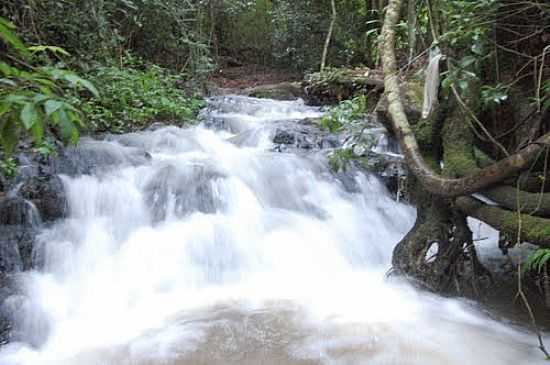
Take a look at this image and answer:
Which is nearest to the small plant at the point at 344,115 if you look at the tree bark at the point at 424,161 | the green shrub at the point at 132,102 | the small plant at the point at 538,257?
the tree bark at the point at 424,161

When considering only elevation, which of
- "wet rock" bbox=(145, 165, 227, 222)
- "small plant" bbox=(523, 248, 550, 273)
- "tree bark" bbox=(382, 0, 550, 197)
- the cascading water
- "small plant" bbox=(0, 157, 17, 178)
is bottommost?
the cascading water

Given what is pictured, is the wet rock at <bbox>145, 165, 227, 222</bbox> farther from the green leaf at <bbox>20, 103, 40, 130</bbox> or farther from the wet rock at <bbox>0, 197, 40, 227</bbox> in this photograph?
the green leaf at <bbox>20, 103, 40, 130</bbox>

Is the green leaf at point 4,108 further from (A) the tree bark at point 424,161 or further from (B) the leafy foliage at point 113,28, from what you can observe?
(B) the leafy foliage at point 113,28

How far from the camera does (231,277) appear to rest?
4.14 meters

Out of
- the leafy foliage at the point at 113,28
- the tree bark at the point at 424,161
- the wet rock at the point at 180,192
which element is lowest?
the wet rock at the point at 180,192

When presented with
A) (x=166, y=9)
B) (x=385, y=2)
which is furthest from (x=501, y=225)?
(x=385, y=2)

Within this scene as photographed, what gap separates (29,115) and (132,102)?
6441 mm

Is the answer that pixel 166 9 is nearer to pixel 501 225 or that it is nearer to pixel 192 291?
pixel 192 291

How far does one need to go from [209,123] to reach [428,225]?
566 centimetres

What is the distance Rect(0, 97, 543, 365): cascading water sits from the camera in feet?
9.43

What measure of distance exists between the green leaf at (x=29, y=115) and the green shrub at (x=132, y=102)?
16.7 feet

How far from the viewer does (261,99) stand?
435 inches

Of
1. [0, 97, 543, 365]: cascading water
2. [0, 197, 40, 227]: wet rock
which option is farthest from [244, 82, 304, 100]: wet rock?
[0, 197, 40, 227]: wet rock

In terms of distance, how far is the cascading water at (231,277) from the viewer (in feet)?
9.43
